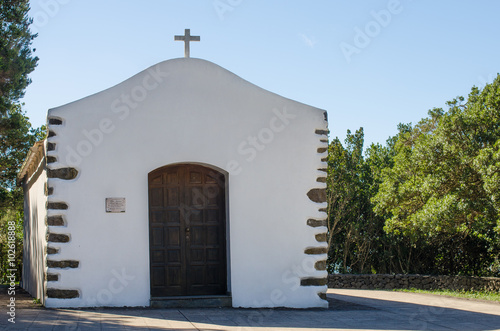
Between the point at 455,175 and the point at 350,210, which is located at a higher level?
the point at 455,175

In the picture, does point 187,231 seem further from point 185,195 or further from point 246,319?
point 246,319

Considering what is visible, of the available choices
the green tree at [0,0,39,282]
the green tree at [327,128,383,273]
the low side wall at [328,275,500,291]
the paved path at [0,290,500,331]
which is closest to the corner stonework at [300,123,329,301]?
the paved path at [0,290,500,331]

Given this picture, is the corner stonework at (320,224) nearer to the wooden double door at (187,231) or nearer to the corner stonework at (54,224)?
the wooden double door at (187,231)

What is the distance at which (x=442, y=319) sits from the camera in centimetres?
768

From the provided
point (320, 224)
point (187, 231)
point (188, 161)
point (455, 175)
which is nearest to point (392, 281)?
point (455, 175)

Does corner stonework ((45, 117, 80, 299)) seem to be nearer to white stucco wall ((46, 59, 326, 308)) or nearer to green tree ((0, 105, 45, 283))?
white stucco wall ((46, 59, 326, 308))

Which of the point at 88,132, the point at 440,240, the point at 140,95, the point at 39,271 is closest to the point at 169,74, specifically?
the point at 140,95

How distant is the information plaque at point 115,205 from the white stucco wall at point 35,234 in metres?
1.23

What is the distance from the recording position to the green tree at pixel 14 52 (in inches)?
476

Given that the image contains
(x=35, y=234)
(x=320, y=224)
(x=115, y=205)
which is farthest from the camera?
(x=35, y=234)

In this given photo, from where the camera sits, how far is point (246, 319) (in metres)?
7.34

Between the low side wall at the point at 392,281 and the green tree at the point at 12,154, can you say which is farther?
the low side wall at the point at 392,281

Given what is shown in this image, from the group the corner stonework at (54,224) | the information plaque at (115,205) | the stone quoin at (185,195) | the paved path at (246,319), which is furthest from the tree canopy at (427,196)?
the corner stonework at (54,224)

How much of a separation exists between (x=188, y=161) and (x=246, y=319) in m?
2.54
